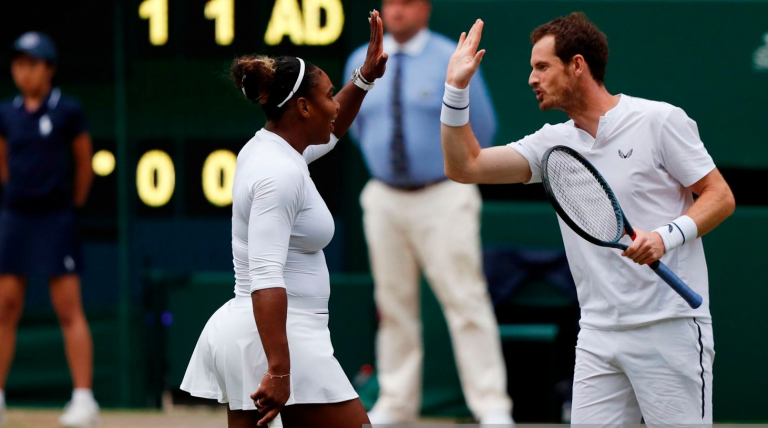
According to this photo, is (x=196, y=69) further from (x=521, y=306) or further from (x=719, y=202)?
(x=719, y=202)

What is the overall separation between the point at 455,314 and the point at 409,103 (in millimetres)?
1067

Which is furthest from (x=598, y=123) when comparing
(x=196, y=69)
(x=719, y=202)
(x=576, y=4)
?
(x=196, y=69)

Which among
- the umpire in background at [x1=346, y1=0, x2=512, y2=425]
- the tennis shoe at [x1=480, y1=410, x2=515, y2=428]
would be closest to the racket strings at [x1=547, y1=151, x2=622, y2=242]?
the umpire in background at [x1=346, y1=0, x2=512, y2=425]

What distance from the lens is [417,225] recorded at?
633 cm

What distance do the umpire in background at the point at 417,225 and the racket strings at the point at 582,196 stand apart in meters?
2.53

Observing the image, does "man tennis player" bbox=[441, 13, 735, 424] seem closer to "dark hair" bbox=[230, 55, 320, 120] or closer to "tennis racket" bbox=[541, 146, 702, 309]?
"tennis racket" bbox=[541, 146, 702, 309]

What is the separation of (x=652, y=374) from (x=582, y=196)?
548 millimetres

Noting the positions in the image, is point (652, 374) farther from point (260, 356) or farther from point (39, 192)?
point (39, 192)

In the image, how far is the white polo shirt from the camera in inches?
144

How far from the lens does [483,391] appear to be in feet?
20.6

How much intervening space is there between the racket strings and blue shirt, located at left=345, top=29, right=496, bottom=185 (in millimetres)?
2529

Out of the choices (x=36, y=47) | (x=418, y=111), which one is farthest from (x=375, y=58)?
(x=36, y=47)

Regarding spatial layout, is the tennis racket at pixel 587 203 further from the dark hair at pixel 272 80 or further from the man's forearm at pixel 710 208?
the dark hair at pixel 272 80

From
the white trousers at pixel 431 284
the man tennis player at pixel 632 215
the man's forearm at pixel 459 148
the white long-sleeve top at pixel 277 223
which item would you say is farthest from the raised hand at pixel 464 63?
the white trousers at pixel 431 284
